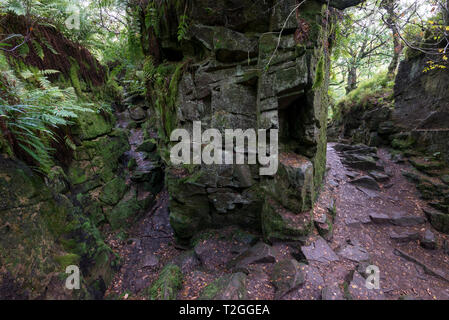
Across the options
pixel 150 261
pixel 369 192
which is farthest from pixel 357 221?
pixel 150 261

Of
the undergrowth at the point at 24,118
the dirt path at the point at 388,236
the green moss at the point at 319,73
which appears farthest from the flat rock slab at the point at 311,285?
the undergrowth at the point at 24,118

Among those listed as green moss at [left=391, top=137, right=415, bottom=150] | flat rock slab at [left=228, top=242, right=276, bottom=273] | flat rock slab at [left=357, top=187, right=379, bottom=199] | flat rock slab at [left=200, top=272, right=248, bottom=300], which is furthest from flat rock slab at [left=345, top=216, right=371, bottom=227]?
green moss at [left=391, top=137, right=415, bottom=150]

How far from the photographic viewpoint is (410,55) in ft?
21.2

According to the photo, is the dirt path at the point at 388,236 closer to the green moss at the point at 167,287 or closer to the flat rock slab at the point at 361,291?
the flat rock slab at the point at 361,291

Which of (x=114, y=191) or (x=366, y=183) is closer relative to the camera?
(x=114, y=191)

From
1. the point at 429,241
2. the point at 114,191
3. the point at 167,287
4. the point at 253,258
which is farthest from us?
the point at 114,191

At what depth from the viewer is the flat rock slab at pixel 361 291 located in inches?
100.0

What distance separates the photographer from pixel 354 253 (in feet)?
11.2

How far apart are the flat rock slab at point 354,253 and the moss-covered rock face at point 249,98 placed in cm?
88

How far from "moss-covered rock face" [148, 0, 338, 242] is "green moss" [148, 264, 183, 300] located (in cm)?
156

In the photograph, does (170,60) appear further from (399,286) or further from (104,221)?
(399,286)

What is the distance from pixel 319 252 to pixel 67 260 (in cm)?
436

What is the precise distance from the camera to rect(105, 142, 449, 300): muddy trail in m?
2.74

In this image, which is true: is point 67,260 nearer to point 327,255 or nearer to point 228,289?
point 228,289
